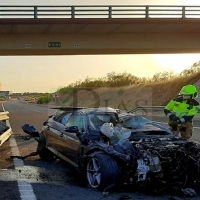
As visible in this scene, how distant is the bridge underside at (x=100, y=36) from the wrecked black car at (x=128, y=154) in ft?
50.5

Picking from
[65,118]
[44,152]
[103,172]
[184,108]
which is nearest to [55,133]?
[65,118]

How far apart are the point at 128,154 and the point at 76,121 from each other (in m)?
1.88

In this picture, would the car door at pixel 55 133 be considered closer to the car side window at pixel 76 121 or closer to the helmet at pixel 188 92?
the car side window at pixel 76 121

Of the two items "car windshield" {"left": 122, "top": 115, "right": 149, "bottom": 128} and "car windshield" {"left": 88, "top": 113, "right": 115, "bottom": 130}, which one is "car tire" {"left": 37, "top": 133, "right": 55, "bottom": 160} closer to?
"car windshield" {"left": 88, "top": 113, "right": 115, "bottom": 130}

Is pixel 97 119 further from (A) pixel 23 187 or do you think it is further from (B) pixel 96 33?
(B) pixel 96 33

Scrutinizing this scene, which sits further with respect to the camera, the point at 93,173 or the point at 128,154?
the point at 93,173

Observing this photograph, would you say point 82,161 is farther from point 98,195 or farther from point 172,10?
Answer: point 172,10

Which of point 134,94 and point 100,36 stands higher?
point 100,36

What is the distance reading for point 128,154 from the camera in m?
5.16

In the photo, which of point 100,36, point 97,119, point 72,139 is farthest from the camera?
point 100,36

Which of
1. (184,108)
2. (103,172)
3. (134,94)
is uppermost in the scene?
(134,94)

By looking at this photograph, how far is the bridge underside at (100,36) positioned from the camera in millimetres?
21484

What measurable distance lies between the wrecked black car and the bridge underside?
15.4 metres

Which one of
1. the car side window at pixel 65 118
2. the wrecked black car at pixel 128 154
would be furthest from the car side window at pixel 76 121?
the car side window at pixel 65 118
